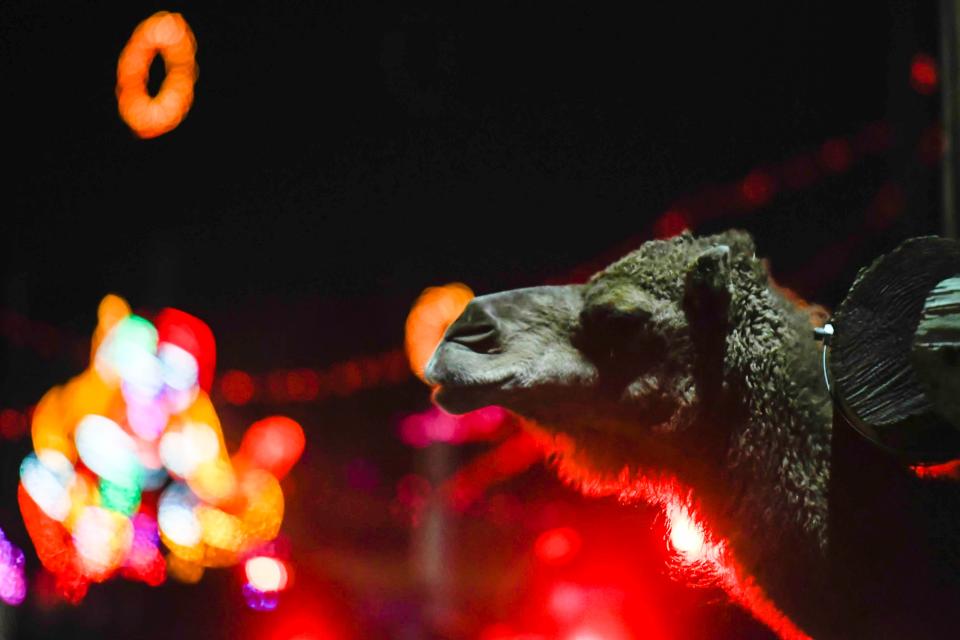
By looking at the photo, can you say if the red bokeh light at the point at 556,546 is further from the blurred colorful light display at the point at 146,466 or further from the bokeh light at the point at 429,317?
the blurred colorful light display at the point at 146,466

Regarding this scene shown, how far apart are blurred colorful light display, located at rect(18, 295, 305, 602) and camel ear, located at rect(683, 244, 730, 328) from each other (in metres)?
9.59

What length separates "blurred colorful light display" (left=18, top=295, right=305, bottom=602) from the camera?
1088cm

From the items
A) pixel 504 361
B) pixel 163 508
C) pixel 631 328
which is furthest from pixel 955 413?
pixel 163 508

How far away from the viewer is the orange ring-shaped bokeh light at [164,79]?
691 centimetres

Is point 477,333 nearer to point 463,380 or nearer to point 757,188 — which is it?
point 463,380

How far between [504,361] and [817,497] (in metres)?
0.51

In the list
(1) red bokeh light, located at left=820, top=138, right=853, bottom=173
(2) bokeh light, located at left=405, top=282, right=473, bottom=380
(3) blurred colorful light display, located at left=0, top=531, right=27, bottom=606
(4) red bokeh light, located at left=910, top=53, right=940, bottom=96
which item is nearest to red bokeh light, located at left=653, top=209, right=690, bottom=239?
(1) red bokeh light, located at left=820, top=138, right=853, bottom=173

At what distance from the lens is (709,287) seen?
1661 millimetres

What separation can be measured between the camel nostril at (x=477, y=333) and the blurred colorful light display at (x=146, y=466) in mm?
9503

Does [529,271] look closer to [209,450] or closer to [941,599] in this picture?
[209,450]

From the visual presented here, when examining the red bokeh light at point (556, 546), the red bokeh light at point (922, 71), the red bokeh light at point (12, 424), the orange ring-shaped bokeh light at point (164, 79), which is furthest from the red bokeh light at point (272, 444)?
the red bokeh light at point (922, 71)

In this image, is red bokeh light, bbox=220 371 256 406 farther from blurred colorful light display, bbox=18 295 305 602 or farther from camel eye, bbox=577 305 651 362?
camel eye, bbox=577 305 651 362

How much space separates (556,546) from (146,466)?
704 cm

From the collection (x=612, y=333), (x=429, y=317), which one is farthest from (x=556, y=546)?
(x=429, y=317)
